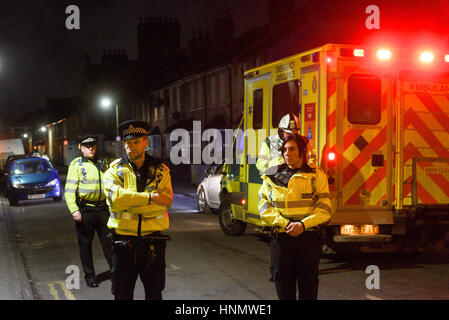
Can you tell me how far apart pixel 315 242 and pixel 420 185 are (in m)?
4.05

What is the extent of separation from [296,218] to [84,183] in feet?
10.7

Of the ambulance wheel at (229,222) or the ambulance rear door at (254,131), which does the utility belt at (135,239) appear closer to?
the ambulance rear door at (254,131)

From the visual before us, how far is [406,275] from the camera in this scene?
309 inches

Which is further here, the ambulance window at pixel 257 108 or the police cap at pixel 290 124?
the ambulance window at pixel 257 108

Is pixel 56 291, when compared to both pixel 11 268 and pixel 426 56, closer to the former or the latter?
pixel 11 268

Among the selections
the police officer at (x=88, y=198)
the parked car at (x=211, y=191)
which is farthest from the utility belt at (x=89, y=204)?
the parked car at (x=211, y=191)

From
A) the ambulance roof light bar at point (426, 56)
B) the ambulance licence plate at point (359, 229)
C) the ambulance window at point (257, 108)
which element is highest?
the ambulance roof light bar at point (426, 56)

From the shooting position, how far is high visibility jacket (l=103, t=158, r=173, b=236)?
4.60 meters

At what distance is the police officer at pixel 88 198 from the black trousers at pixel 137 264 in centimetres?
237

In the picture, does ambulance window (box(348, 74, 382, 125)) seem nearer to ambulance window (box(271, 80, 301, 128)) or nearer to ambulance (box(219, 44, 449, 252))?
ambulance (box(219, 44, 449, 252))

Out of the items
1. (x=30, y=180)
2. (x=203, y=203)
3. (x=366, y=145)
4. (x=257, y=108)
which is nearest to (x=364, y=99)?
(x=366, y=145)

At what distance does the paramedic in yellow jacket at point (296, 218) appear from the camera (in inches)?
190
